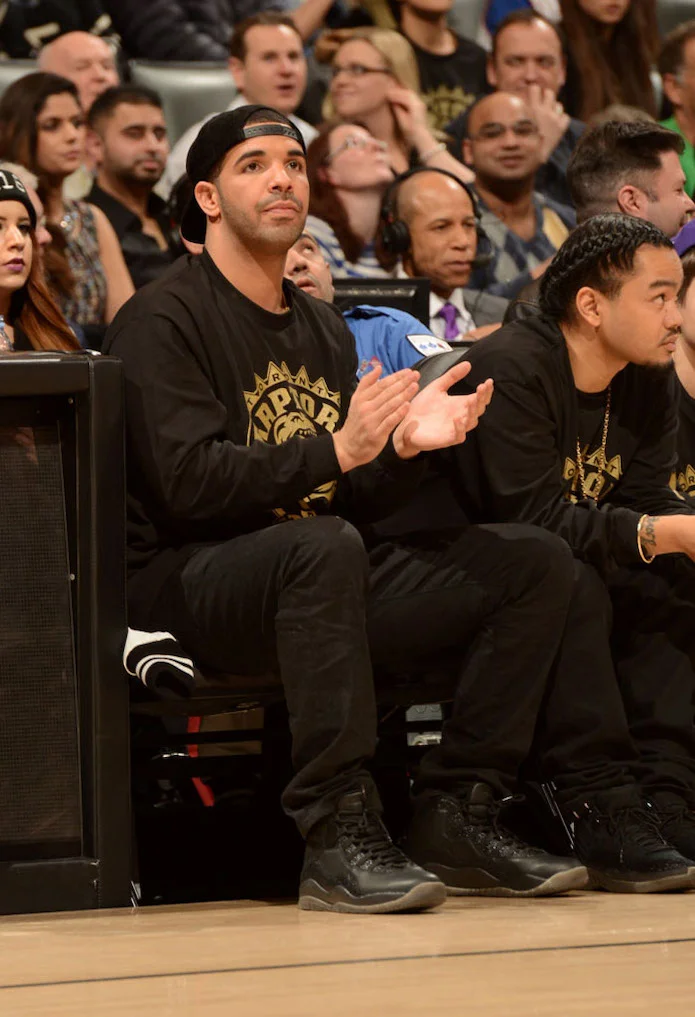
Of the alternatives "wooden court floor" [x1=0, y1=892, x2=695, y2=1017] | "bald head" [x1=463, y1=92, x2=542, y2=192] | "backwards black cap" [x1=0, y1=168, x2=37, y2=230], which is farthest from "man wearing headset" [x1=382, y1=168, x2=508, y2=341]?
"wooden court floor" [x1=0, y1=892, x2=695, y2=1017]

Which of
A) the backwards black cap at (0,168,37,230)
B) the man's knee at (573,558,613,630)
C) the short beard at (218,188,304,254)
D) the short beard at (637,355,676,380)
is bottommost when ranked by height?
the man's knee at (573,558,613,630)

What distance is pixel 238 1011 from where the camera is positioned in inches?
59.9

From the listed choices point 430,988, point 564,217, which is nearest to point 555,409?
point 430,988

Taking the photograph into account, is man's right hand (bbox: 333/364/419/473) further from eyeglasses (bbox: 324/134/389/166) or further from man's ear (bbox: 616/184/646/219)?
eyeglasses (bbox: 324/134/389/166)

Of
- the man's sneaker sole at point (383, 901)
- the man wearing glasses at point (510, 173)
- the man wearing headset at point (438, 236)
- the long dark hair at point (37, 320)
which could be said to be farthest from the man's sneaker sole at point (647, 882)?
the man wearing glasses at point (510, 173)

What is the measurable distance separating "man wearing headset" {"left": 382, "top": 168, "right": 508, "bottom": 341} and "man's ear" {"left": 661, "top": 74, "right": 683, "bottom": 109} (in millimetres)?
1560

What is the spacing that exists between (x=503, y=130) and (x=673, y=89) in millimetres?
851

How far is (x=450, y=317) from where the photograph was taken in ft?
13.6

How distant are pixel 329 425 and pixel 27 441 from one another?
53 centimetres

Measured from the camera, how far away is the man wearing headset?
4078mm

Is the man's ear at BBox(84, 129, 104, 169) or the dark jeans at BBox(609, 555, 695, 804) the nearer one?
the dark jeans at BBox(609, 555, 695, 804)

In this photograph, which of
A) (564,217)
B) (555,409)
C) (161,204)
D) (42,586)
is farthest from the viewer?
(564,217)

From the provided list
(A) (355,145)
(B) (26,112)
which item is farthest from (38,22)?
(A) (355,145)

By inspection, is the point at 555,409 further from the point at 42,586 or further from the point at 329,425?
the point at 42,586
